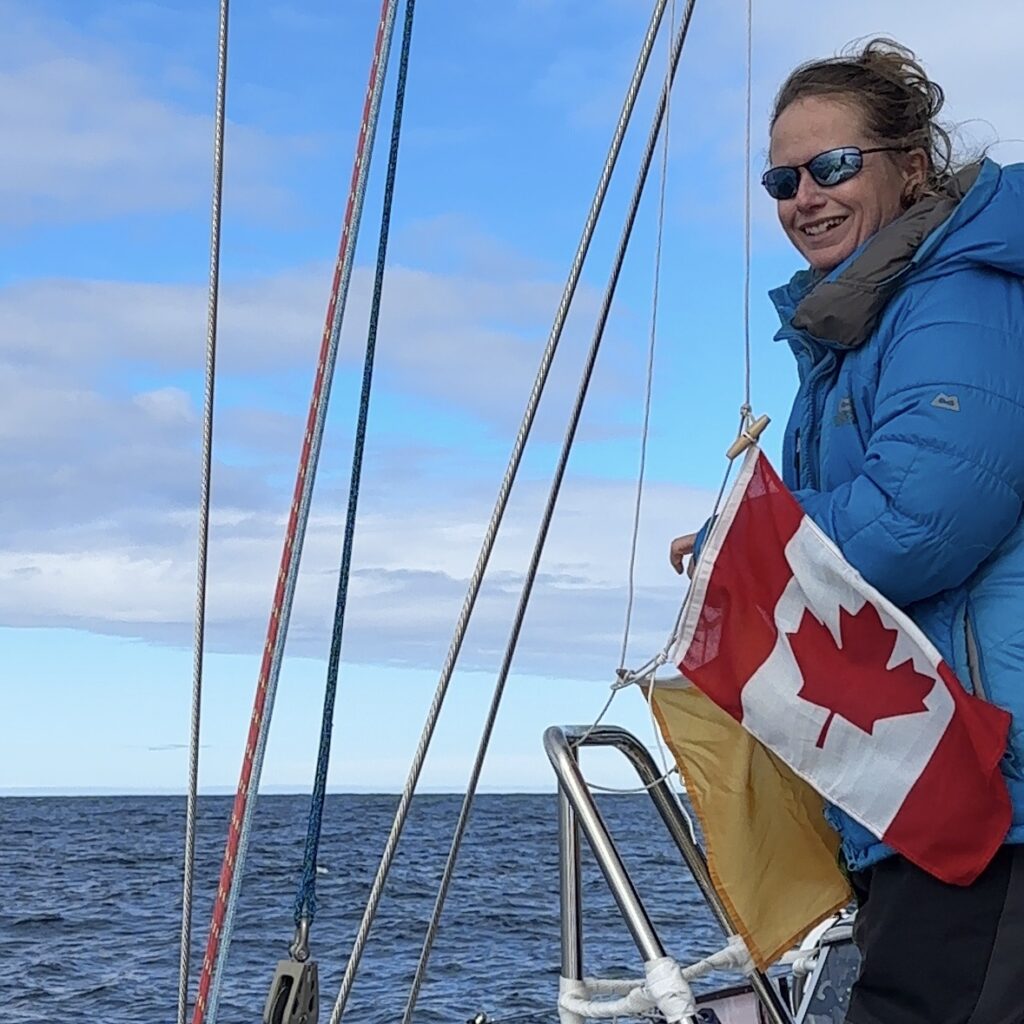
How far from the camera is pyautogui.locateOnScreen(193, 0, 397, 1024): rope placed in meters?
2.58

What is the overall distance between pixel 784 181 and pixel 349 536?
44.4 inches

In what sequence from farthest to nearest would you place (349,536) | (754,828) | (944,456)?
(349,536)
(754,828)
(944,456)

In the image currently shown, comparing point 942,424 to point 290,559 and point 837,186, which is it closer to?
point 837,186

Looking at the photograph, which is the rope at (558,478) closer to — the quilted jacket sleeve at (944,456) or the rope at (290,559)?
the rope at (290,559)

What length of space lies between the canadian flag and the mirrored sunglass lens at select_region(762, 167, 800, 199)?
358mm

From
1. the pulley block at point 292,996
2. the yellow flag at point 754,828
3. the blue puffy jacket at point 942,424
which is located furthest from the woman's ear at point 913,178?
the pulley block at point 292,996

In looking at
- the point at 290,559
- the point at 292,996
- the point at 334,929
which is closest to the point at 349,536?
the point at 290,559

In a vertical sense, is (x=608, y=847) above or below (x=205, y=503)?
below

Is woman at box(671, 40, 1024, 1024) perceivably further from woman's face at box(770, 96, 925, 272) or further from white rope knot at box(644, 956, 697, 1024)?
white rope knot at box(644, 956, 697, 1024)

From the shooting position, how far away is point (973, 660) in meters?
1.93

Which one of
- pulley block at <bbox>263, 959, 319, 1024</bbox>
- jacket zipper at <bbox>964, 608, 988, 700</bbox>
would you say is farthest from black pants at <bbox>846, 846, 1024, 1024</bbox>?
pulley block at <bbox>263, 959, 319, 1024</bbox>

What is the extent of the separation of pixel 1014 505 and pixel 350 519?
1.40 meters

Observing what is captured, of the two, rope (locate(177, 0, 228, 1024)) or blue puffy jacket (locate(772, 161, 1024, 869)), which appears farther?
rope (locate(177, 0, 228, 1024))

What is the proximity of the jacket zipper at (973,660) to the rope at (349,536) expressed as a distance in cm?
112
